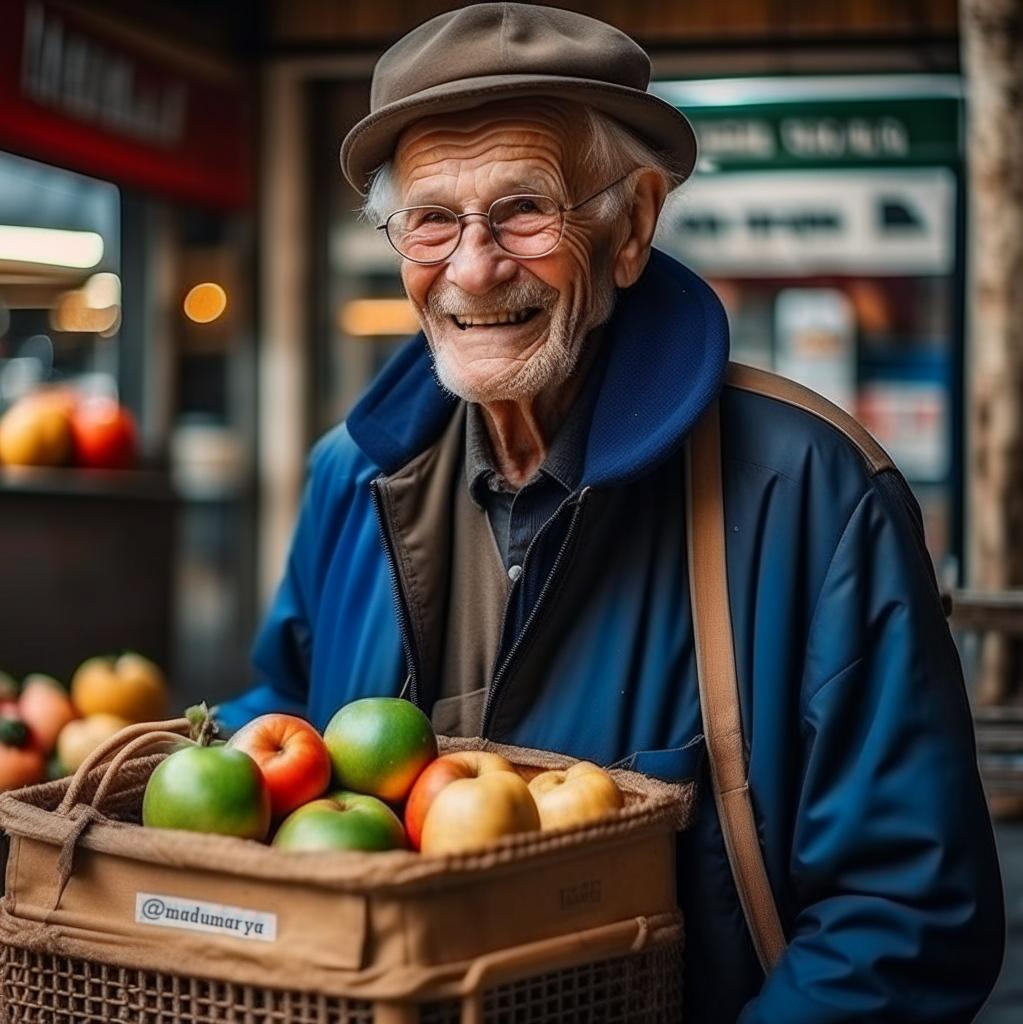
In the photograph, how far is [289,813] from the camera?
2105 mm

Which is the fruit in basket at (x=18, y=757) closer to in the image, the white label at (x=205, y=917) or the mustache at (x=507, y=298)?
the mustache at (x=507, y=298)

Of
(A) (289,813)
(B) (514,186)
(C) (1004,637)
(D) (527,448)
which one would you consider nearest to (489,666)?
(D) (527,448)

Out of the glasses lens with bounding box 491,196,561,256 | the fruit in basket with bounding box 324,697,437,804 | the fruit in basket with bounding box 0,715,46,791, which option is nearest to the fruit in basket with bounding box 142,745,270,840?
the fruit in basket with bounding box 324,697,437,804

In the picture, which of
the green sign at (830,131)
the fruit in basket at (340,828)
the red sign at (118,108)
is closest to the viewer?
the fruit in basket at (340,828)

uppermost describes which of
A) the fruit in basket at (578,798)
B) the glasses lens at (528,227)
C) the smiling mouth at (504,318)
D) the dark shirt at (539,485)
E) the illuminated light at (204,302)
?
the illuminated light at (204,302)

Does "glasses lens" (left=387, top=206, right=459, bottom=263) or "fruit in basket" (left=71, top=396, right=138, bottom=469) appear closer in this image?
"glasses lens" (left=387, top=206, right=459, bottom=263)

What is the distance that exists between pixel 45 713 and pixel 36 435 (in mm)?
2997

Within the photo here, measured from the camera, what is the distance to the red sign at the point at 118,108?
6.18m

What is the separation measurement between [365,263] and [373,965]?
7528mm

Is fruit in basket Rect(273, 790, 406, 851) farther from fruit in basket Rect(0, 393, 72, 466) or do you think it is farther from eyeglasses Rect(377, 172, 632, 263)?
fruit in basket Rect(0, 393, 72, 466)

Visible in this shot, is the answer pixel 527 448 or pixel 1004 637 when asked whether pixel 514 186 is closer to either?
pixel 527 448

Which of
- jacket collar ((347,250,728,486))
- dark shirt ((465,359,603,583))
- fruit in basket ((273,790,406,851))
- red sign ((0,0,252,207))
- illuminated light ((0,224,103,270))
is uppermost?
red sign ((0,0,252,207))

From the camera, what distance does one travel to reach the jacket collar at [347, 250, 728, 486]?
2.35 m

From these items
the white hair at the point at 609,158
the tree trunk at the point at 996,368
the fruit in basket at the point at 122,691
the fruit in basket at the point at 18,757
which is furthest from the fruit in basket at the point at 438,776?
the tree trunk at the point at 996,368
